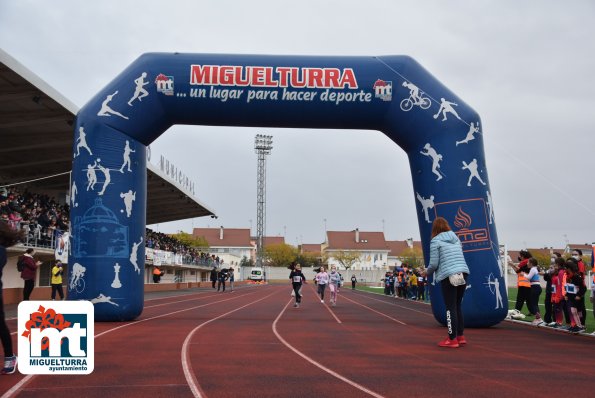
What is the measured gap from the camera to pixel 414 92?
13367 millimetres

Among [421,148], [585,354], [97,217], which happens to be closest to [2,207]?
[97,217]

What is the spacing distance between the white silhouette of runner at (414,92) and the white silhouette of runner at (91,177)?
731 centimetres

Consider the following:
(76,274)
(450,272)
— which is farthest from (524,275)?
(76,274)

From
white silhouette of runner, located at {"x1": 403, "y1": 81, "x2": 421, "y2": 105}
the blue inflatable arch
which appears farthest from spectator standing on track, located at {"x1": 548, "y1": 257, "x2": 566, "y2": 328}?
white silhouette of runner, located at {"x1": 403, "y1": 81, "x2": 421, "y2": 105}

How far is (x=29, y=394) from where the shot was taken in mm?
5516

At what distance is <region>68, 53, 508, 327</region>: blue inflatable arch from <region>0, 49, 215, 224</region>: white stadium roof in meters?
4.68

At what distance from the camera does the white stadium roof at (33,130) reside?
1725cm

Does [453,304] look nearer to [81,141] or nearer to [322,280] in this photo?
[81,141]

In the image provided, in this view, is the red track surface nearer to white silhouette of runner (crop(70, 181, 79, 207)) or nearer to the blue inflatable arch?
the blue inflatable arch

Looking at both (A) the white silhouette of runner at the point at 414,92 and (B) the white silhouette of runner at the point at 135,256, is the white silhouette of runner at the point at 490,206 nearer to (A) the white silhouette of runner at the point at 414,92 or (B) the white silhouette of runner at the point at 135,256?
(A) the white silhouette of runner at the point at 414,92

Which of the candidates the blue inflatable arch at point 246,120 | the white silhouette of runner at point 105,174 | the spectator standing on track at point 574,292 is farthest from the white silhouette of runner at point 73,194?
the spectator standing on track at point 574,292

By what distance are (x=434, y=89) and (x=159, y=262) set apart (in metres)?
30.7

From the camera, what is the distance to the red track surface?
580cm

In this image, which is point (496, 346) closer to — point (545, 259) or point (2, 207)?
point (2, 207)
